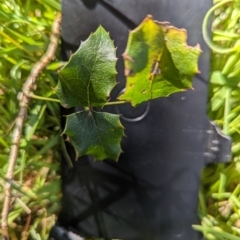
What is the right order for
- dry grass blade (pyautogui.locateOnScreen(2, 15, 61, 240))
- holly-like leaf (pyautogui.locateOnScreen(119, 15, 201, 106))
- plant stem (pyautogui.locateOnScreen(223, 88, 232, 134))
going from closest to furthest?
holly-like leaf (pyautogui.locateOnScreen(119, 15, 201, 106)) → dry grass blade (pyautogui.locateOnScreen(2, 15, 61, 240)) → plant stem (pyautogui.locateOnScreen(223, 88, 232, 134))

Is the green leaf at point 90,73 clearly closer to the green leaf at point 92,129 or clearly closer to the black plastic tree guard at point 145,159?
the green leaf at point 92,129

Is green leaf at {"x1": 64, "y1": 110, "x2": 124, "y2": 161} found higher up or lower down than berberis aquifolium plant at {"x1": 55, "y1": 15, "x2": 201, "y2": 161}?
lower down

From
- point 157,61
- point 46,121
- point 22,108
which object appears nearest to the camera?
point 157,61

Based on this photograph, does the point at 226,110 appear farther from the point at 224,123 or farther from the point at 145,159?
the point at 145,159

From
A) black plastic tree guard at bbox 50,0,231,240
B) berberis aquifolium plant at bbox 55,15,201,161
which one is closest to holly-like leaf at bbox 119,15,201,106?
berberis aquifolium plant at bbox 55,15,201,161

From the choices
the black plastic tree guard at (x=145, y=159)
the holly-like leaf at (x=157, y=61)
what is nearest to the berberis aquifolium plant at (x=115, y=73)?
the holly-like leaf at (x=157, y=61)

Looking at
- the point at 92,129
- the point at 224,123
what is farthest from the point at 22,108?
the point at 224,123

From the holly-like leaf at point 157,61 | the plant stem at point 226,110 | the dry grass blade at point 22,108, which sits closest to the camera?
the holly-like leaf at point 157,61

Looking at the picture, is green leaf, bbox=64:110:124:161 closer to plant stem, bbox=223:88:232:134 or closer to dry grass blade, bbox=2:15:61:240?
dry grass blade, bbox=2:15:61:240
